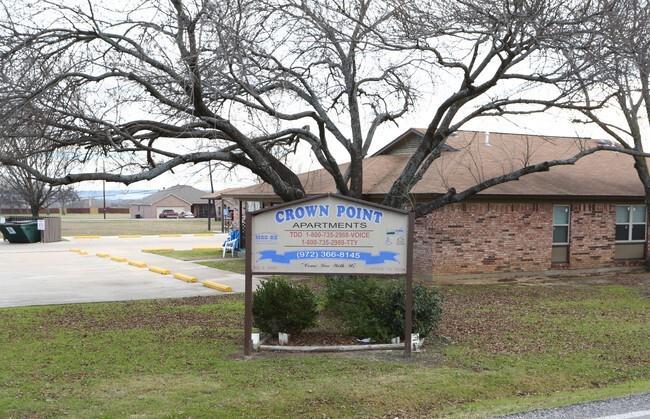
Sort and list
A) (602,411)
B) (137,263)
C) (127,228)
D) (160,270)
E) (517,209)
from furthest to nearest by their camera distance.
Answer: (127,228) < (137,263) < (160,270) < (517,209) < (602,411)

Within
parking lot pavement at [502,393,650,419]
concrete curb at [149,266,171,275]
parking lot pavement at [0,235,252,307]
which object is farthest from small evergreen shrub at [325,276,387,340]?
concrete curb at [149,266,171,275]

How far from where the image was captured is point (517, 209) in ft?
64.1

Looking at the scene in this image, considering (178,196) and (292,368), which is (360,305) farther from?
(178,196)

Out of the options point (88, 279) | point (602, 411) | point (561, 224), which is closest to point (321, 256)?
point (602, 411)

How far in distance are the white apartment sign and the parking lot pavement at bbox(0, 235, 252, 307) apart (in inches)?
284

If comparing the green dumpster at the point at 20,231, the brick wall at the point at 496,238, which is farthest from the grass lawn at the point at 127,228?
the brick wall at the point at 496,238

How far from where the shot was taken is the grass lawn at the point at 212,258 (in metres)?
22.3

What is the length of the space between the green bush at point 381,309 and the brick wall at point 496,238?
849 cm

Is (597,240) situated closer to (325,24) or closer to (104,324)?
(325,24)

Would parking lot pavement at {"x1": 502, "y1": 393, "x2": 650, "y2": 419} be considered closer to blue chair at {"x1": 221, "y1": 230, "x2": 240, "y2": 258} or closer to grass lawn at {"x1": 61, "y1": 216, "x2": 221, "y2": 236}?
blue chair at {"x1": 221, "y1": 230, "x2": 240, "y2": 258}

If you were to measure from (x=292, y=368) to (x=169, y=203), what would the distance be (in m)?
94.8

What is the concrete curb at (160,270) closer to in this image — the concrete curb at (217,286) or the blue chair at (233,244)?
the concrete curb at (217,286)

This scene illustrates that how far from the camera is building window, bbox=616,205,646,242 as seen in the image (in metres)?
22.0

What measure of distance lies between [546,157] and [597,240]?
3.16 meters
